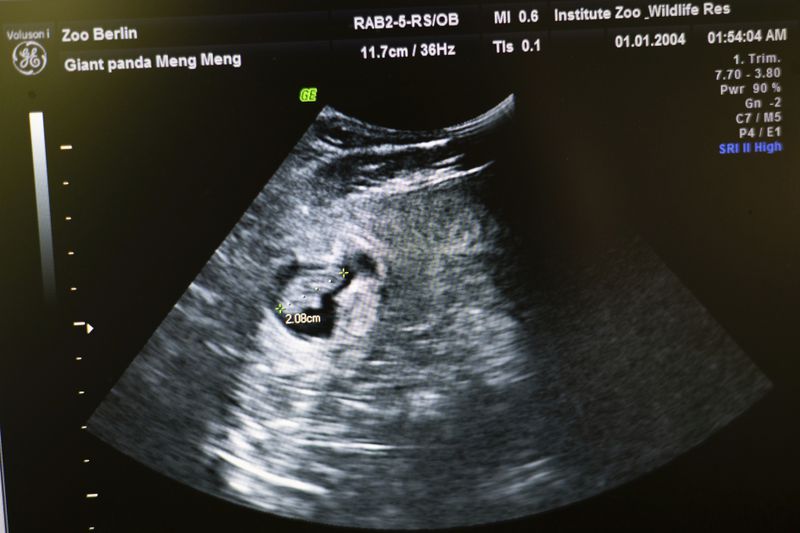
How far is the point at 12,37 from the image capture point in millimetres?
1170

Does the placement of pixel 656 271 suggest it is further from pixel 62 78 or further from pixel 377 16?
pixel 62 78

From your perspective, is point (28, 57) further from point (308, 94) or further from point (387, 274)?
point (387, 274)

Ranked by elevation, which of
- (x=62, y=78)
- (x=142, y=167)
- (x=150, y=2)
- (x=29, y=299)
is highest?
(x=150, y=2)

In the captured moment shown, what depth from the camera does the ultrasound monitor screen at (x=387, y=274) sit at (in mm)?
1190

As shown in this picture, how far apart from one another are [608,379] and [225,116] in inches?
27.3

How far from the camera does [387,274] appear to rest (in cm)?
124

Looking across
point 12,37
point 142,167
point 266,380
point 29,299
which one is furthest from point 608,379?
point 12,37

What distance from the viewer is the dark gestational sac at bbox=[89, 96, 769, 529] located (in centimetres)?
121

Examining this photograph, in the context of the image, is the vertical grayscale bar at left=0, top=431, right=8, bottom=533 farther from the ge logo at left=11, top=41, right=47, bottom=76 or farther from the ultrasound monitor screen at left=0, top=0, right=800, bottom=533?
the ge logo at left=11, top=41, right=47, bottom=76

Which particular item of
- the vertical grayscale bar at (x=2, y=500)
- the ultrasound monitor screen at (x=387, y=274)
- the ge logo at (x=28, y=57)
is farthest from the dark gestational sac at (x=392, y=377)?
the ge logo at (x=28, y=57)

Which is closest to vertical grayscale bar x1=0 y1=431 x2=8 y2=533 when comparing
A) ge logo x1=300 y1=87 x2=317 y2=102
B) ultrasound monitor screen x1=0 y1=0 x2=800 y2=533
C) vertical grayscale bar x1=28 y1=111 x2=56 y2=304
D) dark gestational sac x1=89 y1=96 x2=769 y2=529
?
ultrasound monitor screen x1=0 y1=0 x2=800 y2=533

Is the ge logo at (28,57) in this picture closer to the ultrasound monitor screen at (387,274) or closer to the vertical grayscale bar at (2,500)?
the ultrasound monitor screen at (387,274)

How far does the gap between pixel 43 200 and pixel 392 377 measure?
58 cm

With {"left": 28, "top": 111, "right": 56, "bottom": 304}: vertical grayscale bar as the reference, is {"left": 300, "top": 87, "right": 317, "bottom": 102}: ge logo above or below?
above
